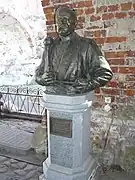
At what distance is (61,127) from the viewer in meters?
2.50

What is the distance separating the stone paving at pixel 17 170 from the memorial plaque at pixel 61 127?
0.91 m

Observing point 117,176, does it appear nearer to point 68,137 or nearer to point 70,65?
point 68,137

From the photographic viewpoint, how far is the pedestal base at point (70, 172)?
8.32 ft

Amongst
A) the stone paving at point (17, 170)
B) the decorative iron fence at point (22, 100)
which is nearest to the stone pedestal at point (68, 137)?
the stone paving at point (17, 170)

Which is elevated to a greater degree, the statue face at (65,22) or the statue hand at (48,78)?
the statue face at (65,22)

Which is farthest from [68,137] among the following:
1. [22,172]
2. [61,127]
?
[22,172]

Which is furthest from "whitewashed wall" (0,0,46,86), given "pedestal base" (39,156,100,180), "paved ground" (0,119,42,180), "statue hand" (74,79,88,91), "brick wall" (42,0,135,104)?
"pedestal base" (39,156,100,180)

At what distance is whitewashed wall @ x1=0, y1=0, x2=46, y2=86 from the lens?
5.26 meters

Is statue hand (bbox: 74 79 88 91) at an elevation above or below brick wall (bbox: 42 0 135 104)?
below

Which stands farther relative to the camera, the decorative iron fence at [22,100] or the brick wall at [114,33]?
the decorative iron fence at [22,100]

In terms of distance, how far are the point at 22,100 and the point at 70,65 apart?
3644 millimetres

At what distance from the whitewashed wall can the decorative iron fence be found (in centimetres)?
18

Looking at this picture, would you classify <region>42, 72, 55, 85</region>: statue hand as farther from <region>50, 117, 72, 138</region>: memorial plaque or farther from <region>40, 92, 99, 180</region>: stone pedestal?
<region>50, 117, 72, 138</region>: memorial plaque

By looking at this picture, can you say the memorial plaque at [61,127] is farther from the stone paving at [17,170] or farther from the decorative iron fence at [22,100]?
the decorative iron fence at [22,100]
